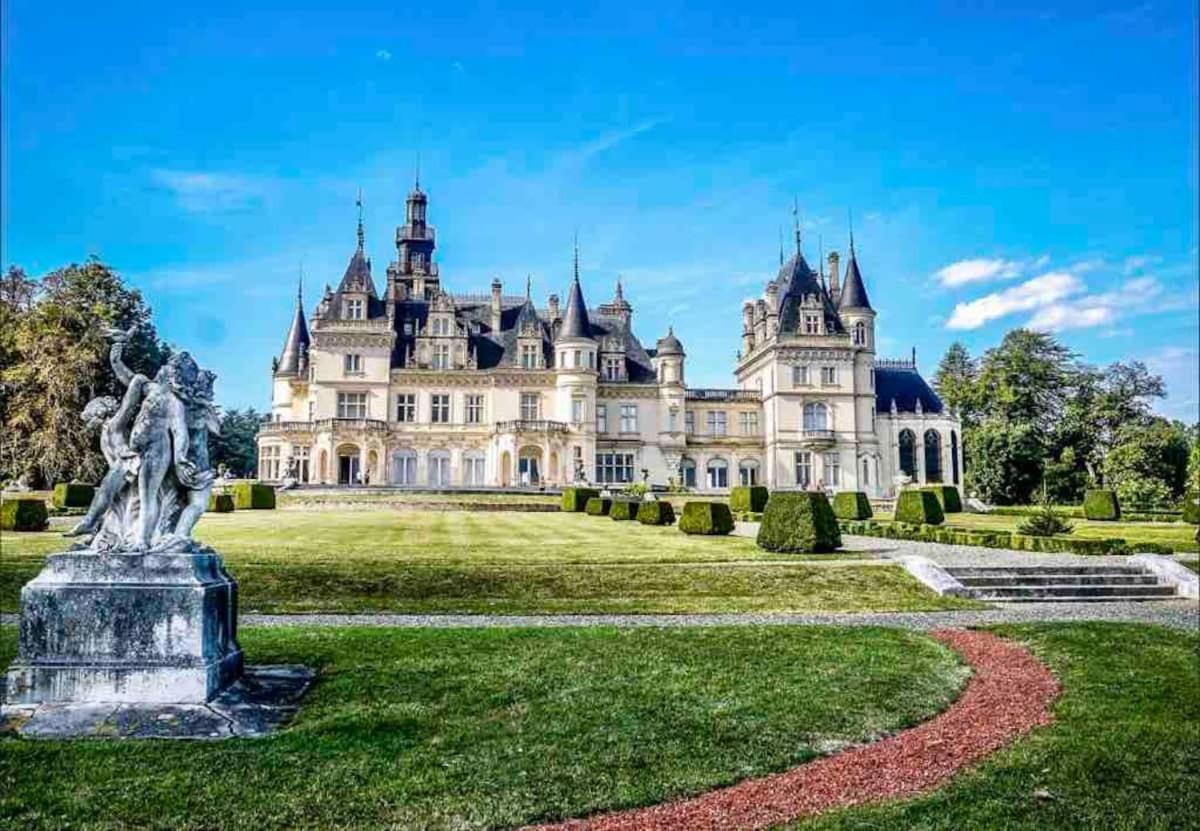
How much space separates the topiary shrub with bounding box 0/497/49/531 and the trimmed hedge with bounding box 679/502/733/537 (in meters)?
20.2

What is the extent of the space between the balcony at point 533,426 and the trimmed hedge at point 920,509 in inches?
1098

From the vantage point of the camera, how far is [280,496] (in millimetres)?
42781

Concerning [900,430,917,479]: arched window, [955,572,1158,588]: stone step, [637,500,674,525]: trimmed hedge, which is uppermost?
[900,430,917,479]: arched window

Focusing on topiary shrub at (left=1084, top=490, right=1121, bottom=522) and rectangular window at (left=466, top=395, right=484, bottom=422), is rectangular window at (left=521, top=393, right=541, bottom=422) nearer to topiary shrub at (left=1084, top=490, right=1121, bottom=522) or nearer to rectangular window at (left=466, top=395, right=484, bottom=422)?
rectangular window at (left=466, top=395, right=484, bottom=422)

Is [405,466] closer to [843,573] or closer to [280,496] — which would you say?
[280,496]

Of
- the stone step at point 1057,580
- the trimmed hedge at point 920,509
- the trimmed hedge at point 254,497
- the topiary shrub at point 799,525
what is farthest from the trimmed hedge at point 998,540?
the trimmed hedge at point 254,497

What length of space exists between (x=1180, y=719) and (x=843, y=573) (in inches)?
403

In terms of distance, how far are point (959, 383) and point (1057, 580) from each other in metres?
58.8

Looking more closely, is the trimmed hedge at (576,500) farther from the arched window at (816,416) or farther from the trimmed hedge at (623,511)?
the arched window at (816,416)

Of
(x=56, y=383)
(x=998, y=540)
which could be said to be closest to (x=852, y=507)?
(x=998, y=540)

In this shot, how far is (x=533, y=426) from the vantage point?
55.6 meters

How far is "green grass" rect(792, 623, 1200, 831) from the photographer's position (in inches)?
204

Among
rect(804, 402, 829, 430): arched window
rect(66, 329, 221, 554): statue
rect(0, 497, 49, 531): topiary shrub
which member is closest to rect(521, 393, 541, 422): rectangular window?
rect(804, 402, 829, 430): arched window

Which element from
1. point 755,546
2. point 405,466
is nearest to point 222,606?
point 755,546
